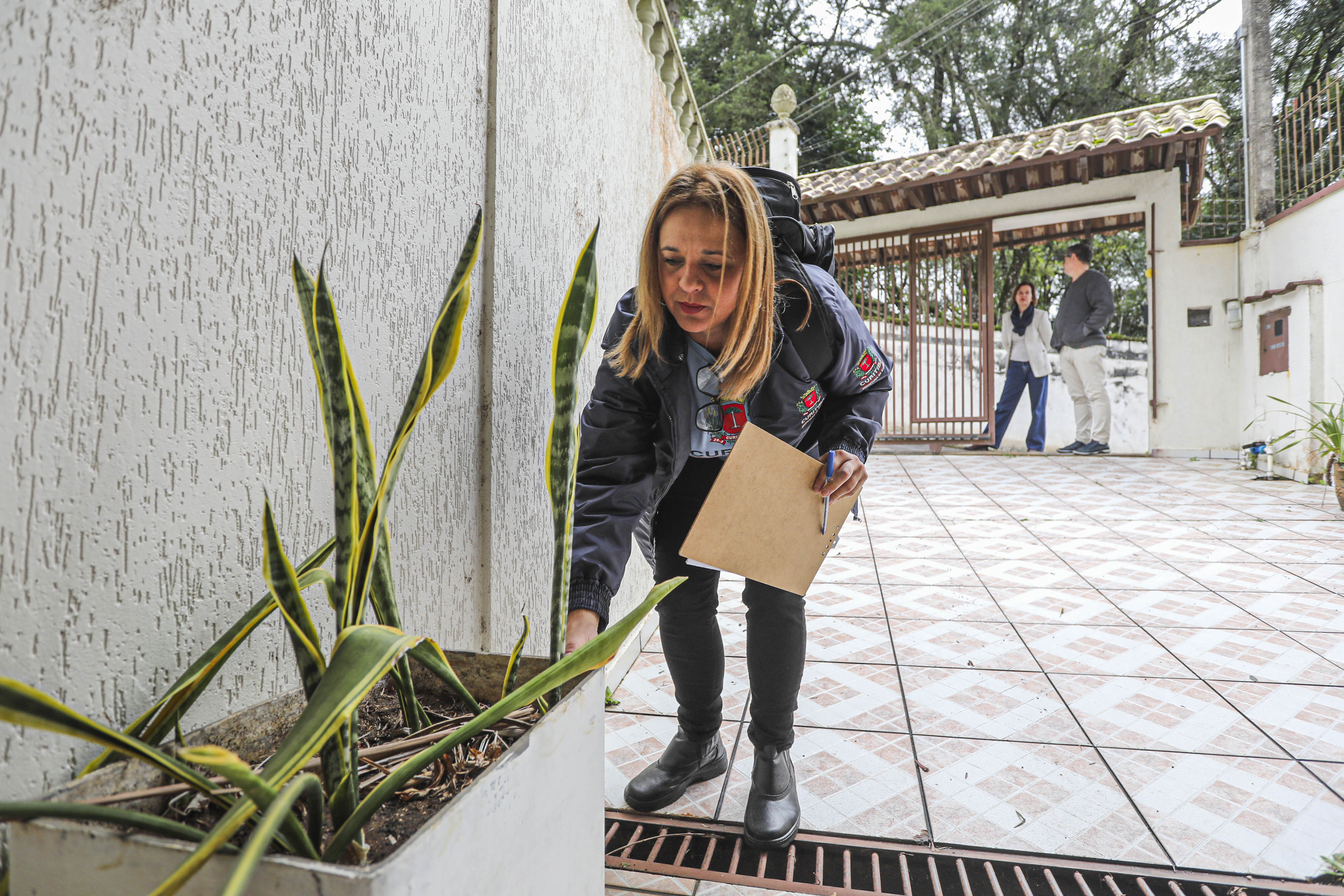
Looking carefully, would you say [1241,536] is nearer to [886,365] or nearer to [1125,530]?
[1125,530]

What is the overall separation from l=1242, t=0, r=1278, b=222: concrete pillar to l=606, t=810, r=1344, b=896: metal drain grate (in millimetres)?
7175

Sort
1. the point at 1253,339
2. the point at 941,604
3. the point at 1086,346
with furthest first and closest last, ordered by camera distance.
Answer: the point at 1086,346 < the point at 1253,339 < the point at 941,604

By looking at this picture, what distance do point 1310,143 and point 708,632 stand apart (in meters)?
7.17

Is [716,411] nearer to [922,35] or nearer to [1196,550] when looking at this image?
[1196,550]

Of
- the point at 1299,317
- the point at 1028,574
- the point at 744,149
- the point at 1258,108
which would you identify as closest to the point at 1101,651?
the point at 1028,574

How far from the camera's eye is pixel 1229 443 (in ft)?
22.1

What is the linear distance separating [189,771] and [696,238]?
0.98 meters

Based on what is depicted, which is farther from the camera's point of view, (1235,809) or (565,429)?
(1235,809)

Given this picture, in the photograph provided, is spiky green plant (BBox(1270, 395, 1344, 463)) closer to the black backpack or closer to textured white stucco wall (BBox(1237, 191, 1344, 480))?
textured white stucco wall (BBox(1237, 191, 1344, 480))

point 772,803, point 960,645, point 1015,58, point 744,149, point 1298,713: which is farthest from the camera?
point 1015,58

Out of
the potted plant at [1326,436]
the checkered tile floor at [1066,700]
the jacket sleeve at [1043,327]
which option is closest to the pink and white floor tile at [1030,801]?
the checkered tile floor at [1066,700]

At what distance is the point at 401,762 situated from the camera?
2.34 feet

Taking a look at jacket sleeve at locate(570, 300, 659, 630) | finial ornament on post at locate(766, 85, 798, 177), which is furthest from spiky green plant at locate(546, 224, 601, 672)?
finial ornament on post at locate(766, 85, 798, 177)

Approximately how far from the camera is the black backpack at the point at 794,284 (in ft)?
4.45
